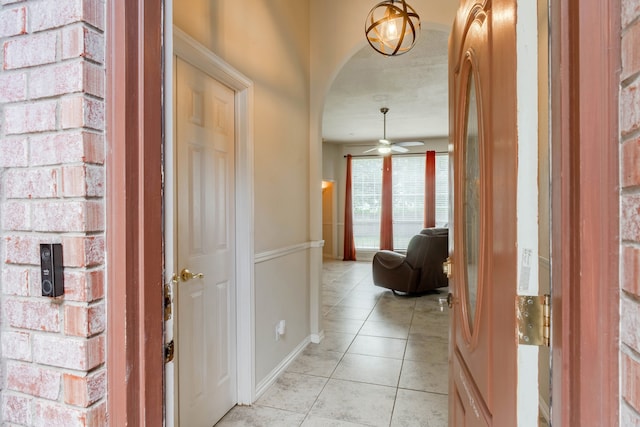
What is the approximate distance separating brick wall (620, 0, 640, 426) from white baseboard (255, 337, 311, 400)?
88.5 inches

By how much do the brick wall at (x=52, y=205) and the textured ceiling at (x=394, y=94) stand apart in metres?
2.84

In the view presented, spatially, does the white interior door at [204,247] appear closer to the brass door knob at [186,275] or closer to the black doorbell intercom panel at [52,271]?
the brass door knob at [186,275]

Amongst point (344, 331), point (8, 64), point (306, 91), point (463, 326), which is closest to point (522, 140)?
point (463, 326)

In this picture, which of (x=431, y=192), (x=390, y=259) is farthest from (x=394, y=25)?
(x=431, y=192)

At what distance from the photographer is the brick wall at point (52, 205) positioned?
755 mm

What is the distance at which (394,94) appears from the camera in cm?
510

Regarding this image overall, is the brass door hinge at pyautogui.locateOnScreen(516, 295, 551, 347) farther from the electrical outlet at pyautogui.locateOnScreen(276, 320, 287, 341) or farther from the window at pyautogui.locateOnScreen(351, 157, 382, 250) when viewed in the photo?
the window at pyautogui.locateOnScreen(351, 157, 382, 250)

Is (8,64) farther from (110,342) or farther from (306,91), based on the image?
(306,91)

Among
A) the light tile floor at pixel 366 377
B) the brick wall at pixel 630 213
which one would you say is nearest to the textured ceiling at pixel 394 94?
the brick wall at pixel 630 213

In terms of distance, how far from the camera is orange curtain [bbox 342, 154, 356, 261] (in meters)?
8.71

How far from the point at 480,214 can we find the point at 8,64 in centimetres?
125

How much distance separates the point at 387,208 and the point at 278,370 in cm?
628

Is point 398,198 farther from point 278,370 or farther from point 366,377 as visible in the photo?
point 278,370

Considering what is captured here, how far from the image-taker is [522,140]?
2.17ft
